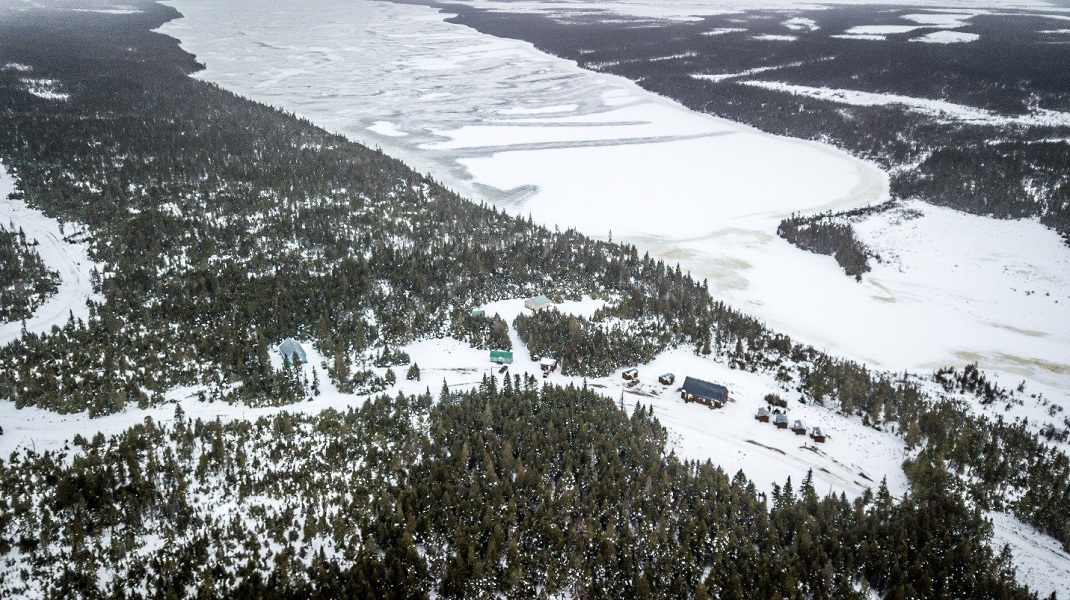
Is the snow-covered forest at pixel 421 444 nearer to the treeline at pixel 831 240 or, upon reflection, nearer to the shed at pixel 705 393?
the shed at pixel 705 393

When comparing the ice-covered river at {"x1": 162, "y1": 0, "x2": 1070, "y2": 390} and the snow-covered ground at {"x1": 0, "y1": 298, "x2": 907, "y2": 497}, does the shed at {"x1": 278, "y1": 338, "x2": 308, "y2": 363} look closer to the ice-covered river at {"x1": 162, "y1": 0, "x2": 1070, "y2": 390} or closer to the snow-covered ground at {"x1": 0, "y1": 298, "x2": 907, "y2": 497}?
the snow-covered ground at {"x1": 0, "y1": 298, "x2": 907, "y2": 497}

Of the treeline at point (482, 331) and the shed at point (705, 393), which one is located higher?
the treeline at point (482, 331)

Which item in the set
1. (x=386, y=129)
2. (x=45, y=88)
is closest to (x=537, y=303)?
(x=386, y=129)

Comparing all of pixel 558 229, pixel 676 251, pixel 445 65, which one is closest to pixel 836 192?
pixel 676 251

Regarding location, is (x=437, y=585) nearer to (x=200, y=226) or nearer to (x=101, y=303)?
(x=101, y=303)

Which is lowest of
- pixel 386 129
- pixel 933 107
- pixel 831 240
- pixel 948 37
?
pixel 831 240

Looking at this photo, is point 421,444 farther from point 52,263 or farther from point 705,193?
point 705,193

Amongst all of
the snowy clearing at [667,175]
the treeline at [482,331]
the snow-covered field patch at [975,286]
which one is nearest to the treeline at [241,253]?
the treeline at [482,331]
